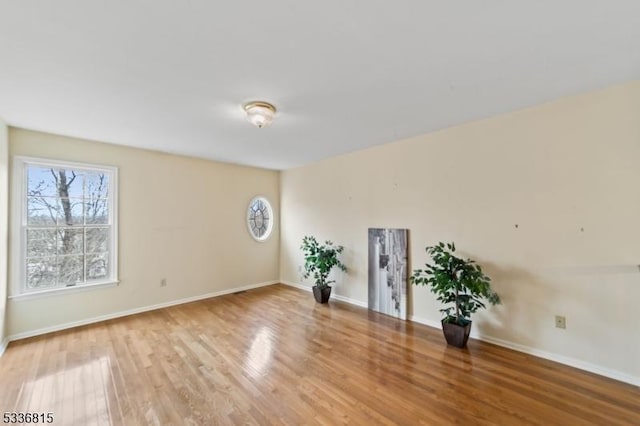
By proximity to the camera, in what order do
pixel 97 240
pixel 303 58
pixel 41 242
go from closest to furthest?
pixel 303 58
pixel 41 242
pixel 97 240

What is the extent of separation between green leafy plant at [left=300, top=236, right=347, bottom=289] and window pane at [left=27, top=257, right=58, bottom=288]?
3470mm

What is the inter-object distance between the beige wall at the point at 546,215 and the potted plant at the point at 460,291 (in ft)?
0.59

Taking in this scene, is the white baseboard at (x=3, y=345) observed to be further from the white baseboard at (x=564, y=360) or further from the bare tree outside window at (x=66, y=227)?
the white baseboard at (x=564, y=360)

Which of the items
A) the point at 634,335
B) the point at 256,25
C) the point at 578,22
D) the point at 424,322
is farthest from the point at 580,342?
the point at 256,25

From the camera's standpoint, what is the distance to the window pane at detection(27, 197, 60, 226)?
10.6 feet

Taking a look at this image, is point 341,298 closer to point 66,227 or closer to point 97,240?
point 97,240

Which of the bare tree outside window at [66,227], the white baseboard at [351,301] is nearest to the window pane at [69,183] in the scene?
the bare tree outside window at [66,227]

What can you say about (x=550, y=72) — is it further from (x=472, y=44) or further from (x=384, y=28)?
(x=384, y=28)

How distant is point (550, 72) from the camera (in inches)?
80.0

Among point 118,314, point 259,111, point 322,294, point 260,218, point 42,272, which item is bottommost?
point 118,314

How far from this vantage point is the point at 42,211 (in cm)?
332

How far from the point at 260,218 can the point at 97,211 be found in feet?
8.96

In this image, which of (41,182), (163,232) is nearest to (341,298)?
(163,232)

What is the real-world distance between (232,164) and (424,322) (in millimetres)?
4270
